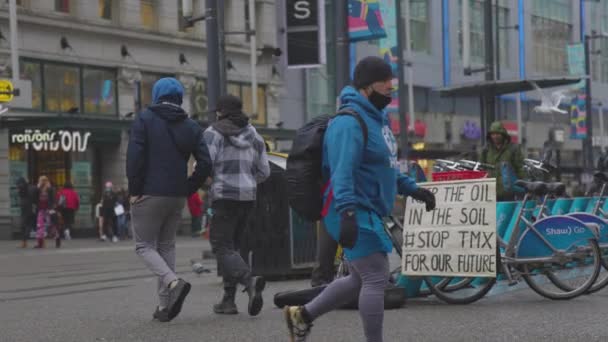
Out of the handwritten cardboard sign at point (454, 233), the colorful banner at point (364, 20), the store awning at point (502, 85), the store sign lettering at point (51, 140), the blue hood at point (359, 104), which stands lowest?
the handwritten cardboard sign at point (454, 233)

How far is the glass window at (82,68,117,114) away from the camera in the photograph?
3541 centimetres

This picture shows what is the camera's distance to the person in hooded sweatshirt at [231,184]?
9664 millimetres

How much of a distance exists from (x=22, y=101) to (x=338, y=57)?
45.0 feet

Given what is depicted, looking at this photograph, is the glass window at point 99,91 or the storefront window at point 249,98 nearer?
the glass window at point 99,91

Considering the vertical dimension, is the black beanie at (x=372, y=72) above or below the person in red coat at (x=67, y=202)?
above

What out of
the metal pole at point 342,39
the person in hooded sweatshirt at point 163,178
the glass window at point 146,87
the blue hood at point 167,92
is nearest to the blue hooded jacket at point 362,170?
the person in hooded sweatshirt at point 163,178

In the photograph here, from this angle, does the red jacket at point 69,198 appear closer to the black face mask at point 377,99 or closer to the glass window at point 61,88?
the glass window at point 61,88

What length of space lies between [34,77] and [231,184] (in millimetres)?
24683

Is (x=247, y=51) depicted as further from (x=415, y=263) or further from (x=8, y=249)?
(x=415, y=263)

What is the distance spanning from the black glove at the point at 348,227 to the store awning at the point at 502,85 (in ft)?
34.4

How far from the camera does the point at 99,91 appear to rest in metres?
35.9

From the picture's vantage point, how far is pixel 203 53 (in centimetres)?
4050

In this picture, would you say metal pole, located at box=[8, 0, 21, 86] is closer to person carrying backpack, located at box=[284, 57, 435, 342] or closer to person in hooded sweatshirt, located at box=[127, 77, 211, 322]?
person in hooded sweatshirt, located at box=[127, 77, 211, 322]

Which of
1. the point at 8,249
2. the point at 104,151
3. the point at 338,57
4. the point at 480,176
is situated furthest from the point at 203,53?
the point at 480,176
